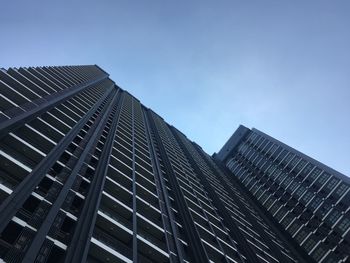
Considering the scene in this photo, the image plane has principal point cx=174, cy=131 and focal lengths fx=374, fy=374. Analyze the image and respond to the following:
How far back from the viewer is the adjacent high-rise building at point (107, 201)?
20.3 metres

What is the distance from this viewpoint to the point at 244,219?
188 ft

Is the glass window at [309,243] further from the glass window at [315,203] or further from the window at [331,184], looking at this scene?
the window at [331,184]

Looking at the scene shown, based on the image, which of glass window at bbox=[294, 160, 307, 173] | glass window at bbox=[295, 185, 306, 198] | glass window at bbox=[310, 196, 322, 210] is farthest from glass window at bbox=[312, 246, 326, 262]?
glass window at bbox=[294, 160, 307, 173]

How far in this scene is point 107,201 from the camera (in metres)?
27.6

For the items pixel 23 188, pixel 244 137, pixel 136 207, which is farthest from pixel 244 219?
pixel 244 137

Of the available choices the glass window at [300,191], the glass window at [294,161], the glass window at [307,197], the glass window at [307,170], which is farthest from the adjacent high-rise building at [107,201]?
the glass window at [294,161]

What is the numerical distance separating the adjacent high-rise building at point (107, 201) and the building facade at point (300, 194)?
25 cm

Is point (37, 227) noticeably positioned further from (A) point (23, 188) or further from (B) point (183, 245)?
(B) point (183, 245)

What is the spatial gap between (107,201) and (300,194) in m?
57.2

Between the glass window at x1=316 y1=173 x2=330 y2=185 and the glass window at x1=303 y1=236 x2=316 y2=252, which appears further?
the glass window at x1=316 y1=173 x2=330 y2=185

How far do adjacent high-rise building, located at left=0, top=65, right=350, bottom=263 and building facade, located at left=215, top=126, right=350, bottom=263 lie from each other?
251 millimetres

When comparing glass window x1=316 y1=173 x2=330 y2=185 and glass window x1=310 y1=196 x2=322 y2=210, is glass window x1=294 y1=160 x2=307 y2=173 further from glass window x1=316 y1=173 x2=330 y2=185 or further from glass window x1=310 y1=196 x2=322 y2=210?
glass window x1=310 y1=196 x2=322 y2=210

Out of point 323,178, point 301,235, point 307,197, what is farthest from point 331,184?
point 301,235

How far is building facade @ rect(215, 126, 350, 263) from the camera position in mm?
61000
